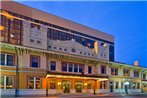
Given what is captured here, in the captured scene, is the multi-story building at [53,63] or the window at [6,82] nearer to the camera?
the window at [6,82]

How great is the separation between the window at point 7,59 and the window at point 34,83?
2.99 metres

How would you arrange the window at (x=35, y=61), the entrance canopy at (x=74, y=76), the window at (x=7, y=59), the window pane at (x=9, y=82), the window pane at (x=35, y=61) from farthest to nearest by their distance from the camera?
the entrance canopy at (x=74, y=76) < the window pane at (x=35, y=61) < the window at (x=35, y=61) < the window pane at (x=9, y=82) < the window at (x=7, y=59)

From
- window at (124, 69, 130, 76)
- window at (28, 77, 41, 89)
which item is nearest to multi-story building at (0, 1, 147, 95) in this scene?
window at (28, 77, 41, 89)

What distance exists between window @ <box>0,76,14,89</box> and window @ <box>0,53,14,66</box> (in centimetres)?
143

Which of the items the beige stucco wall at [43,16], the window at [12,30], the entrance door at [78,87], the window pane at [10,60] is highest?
the beige stucco wall at [43,16]

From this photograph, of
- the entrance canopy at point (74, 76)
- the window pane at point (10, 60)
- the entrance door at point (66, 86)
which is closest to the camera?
the window pane at point (10, 60)

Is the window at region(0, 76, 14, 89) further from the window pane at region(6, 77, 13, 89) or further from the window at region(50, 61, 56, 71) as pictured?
the window at region(50, 61, 56, 71)

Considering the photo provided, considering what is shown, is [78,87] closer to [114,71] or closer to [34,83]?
[34,83]

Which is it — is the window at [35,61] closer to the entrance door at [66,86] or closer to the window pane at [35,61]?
the window pane at [35,61]

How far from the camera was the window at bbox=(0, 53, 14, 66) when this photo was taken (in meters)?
29.1

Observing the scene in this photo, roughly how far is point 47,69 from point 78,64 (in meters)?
6.39

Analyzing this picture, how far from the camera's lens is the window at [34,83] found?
31.6 m

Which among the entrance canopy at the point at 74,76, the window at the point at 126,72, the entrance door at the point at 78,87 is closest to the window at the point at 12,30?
the entrance door at the point at 78,87

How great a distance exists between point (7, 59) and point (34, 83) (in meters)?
4.44
